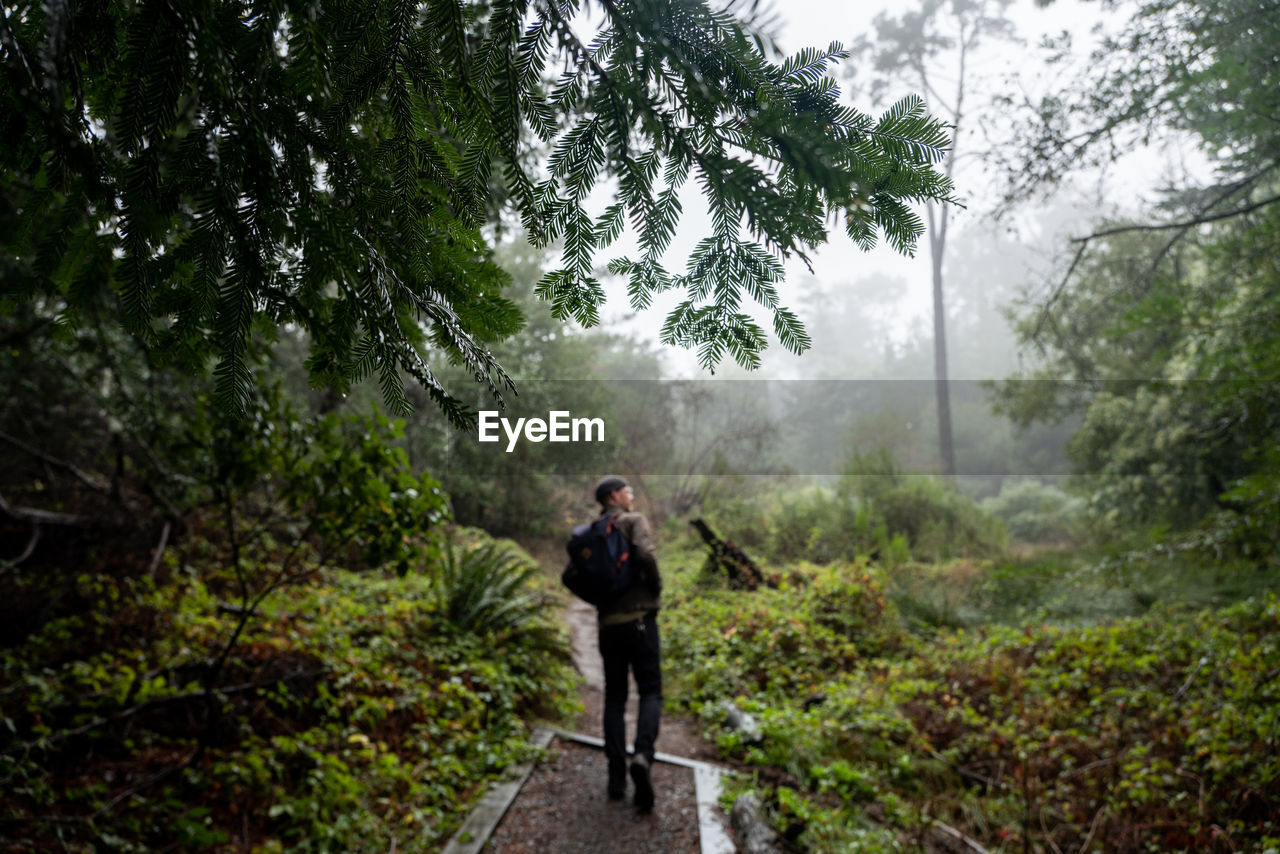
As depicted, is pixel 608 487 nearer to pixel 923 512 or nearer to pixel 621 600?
pixel 621 600

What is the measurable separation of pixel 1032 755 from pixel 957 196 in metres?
4.31

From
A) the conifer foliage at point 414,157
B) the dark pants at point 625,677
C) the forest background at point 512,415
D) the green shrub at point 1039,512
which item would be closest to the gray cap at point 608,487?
the dark pants at point 625,677

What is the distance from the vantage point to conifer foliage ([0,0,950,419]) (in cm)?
90

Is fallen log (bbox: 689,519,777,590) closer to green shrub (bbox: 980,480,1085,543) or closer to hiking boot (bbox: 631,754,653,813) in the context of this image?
hiking boot (bbox: 631,754,653,813)

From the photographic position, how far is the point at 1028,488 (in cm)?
1708

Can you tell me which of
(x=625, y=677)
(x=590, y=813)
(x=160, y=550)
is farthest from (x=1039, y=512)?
(x=160, y=550)

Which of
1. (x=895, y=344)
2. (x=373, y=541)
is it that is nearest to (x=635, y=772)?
(x=373, y=541)

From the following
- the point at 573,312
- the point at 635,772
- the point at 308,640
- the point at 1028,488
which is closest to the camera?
the point at 573,312

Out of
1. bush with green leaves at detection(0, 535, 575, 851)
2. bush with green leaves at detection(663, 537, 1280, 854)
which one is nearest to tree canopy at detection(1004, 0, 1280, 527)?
bush with green leaves at detection(663, 537, 1280, 854)

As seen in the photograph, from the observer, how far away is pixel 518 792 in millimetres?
3783

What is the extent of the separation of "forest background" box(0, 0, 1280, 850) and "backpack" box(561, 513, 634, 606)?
0.95 meters

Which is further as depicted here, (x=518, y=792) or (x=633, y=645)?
(x=633, y=645)

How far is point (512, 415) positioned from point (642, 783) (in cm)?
846

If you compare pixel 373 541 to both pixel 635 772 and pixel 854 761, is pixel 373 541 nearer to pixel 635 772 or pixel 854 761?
pixel 635 772
